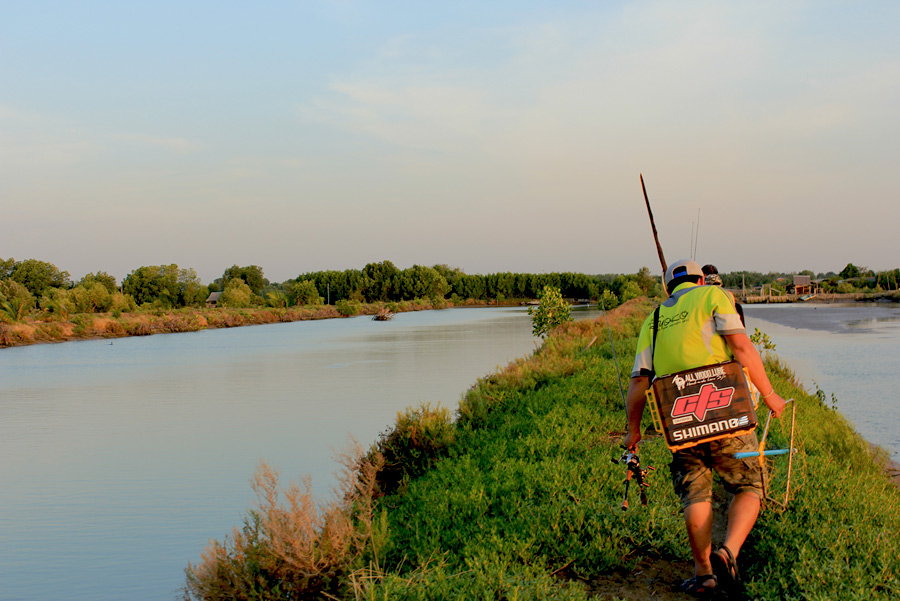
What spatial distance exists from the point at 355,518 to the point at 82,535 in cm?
411

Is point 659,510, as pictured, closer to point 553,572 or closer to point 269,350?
point 553,572

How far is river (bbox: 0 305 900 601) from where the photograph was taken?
806cm

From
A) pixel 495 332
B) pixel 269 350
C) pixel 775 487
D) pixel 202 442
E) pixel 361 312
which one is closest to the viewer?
pixel 775 487

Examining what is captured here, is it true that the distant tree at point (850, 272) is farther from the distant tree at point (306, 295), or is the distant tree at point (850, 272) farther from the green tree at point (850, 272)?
the distant tree at point (306, 295)

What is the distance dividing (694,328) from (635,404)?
661 millimetres

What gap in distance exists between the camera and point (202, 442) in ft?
45.2

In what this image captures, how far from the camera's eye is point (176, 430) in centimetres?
1508

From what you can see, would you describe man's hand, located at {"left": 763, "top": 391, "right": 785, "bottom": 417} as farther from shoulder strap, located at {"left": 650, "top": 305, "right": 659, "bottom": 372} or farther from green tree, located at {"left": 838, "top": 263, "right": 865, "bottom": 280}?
green tree, located at {"left": 838, "top": 263, "right": 865, "bottom": 280}

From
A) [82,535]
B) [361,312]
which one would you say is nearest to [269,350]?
[82,535]

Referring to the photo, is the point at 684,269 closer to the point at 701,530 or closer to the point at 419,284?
the point at 701,530

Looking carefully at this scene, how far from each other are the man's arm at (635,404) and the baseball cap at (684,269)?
28.6 inches

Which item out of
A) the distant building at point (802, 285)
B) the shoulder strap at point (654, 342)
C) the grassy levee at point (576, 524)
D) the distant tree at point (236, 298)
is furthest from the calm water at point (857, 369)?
the distant building at point (802, 285)

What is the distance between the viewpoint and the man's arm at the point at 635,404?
168 inches

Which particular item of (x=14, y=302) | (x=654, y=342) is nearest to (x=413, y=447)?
(x=654, y=342)
